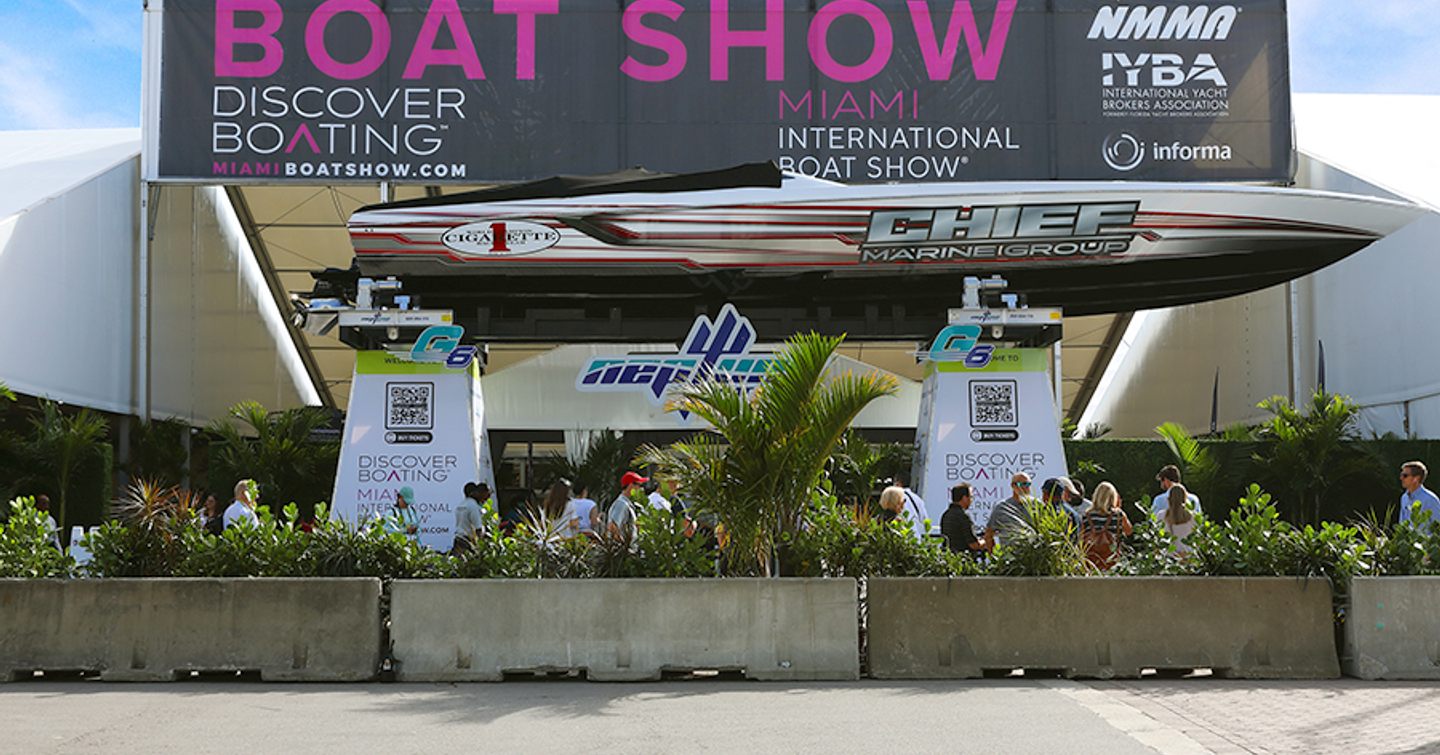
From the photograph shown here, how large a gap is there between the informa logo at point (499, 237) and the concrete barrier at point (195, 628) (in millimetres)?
9118

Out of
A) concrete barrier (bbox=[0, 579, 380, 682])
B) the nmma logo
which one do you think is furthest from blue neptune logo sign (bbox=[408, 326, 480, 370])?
the nmma logo

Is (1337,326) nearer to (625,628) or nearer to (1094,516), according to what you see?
(1094,516)

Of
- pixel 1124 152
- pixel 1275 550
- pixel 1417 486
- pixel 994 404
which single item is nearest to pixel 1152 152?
pixel 1124 152

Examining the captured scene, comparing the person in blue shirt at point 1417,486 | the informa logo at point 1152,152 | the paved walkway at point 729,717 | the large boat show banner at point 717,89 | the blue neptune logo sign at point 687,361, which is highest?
the large boat show banner at point 717,89

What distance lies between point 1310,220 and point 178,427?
17.8 meters

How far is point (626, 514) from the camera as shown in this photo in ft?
39.0

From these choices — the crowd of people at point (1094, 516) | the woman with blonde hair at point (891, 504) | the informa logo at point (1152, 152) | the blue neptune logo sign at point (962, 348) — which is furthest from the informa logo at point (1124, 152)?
the woman with blonde hair at point (891, 504)

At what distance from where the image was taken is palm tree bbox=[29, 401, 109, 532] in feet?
63.1

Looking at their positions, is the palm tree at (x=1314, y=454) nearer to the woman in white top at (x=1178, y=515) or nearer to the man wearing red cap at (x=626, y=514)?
the woman in white top at (x=1178, y=515)

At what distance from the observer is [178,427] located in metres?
22.9

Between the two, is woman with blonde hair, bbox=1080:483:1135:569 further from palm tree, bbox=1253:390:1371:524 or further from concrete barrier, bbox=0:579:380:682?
palm tree, bbox=1253:390:1371:524

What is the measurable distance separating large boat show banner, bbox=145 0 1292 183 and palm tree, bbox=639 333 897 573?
12688mm

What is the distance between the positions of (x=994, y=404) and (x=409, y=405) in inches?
293

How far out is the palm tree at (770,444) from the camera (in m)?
9.39
